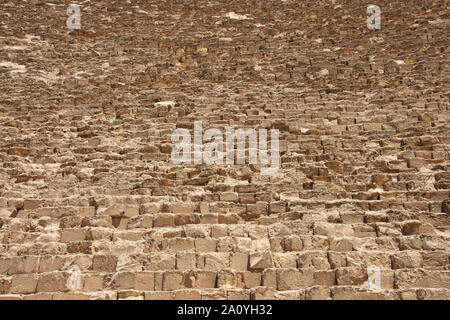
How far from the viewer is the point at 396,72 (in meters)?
6.27

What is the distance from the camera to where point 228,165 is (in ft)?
14.8

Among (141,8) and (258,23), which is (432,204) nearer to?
(258,23)

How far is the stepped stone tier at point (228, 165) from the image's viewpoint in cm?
326

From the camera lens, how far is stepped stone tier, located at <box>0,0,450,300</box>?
326 cm

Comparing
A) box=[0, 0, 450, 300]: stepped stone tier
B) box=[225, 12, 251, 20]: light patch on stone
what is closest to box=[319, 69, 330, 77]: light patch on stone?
box=[0, 0, 450, 300]: stepped stone tier

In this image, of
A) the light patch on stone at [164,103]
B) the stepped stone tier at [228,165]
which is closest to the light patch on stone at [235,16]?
the stepped stone tier at [228,165]

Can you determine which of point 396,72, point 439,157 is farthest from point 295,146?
point 396,72

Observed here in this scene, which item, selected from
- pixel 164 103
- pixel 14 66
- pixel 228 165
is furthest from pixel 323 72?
pixel 14 66

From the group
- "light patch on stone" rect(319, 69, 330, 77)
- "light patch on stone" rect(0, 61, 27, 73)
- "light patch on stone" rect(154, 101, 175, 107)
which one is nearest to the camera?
"light patch on stone" rect(154, 101, 175, 107)

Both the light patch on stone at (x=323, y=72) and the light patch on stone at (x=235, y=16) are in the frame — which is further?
the light patch on stone at (x=235, y=16)

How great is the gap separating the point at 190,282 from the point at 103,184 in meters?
1.62

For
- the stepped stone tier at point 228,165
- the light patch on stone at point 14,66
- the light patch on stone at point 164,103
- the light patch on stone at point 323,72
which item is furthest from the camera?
the light patch on stone at point 14,66

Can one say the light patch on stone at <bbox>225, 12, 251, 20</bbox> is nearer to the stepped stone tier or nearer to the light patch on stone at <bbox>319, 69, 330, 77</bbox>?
the stepped stone tier

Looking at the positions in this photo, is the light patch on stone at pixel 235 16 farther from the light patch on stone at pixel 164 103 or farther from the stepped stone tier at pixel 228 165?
the light patch on stone at pixel 164 103
